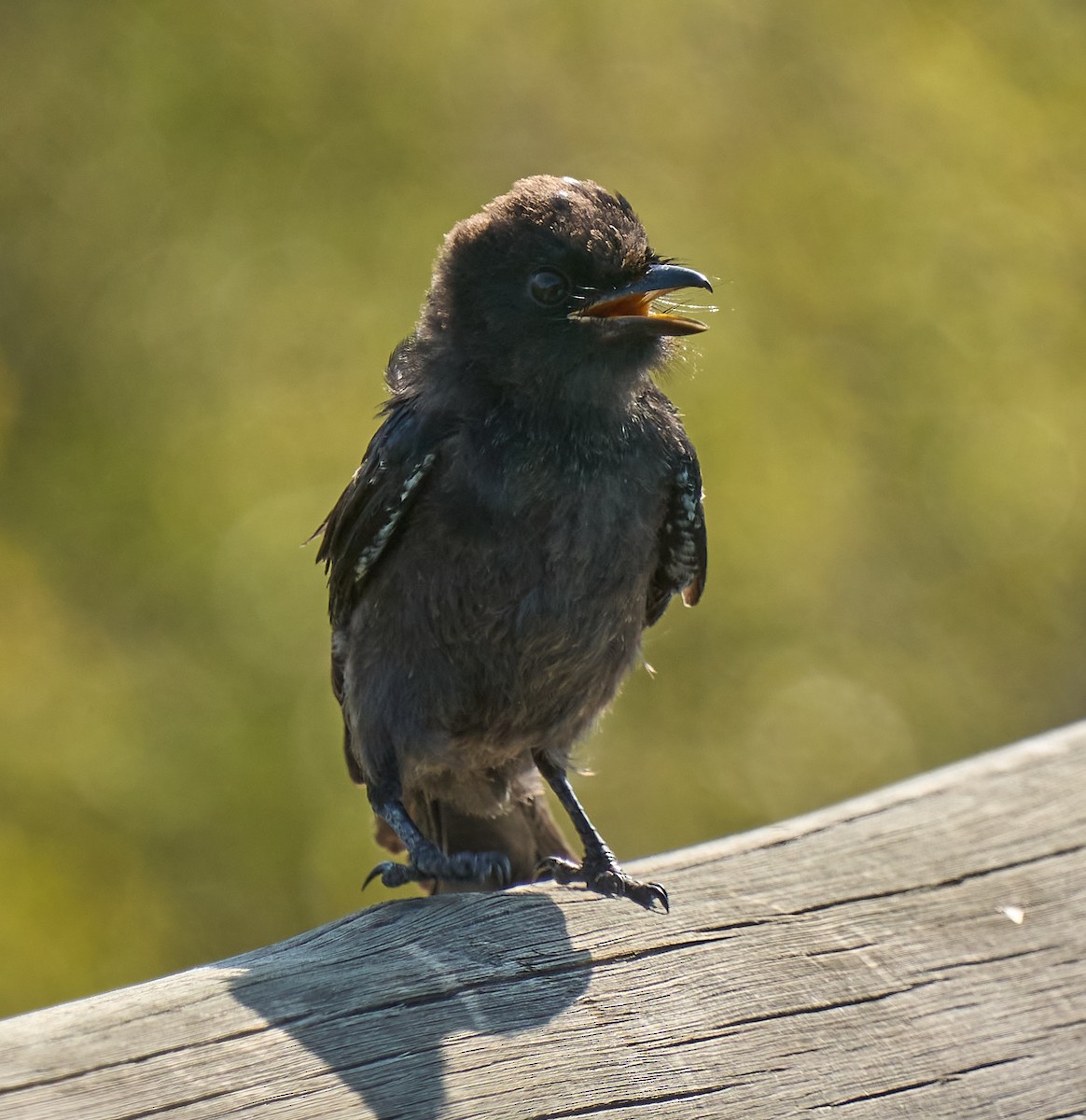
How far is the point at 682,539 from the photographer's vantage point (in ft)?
14.3

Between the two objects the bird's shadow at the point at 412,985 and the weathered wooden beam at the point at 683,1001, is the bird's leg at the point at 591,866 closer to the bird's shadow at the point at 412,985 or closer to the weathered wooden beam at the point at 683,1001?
the weathered wooden beam at the point at 683,1001

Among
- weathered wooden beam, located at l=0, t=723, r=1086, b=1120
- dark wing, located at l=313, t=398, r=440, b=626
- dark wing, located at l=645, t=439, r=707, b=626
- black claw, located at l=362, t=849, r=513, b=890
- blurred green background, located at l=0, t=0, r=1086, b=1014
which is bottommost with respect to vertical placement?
weathered wooden beam, located at l=0, t=723, r=1086, b=1120

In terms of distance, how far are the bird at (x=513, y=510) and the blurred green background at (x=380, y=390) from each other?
211 centimetres

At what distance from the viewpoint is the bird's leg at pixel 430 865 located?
3990mm

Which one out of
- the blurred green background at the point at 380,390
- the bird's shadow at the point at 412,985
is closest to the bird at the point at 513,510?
the bird's shadow at the point at 412,985

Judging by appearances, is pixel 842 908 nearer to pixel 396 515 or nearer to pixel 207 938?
pixel 396 515

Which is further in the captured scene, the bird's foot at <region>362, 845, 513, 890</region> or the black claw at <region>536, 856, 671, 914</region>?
the bird's foot at <region>362, 845, 513, 890</region>

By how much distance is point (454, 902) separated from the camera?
3.16m

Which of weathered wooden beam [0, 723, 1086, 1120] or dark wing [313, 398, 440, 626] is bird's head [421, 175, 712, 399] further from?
weathered wooden beam [0, 723, 1086, 1120]

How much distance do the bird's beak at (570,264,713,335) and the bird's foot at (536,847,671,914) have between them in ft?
4.62

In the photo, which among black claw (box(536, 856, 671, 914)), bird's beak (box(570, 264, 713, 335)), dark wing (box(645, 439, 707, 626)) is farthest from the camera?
dark wing (box(645, 439, 707, 626))

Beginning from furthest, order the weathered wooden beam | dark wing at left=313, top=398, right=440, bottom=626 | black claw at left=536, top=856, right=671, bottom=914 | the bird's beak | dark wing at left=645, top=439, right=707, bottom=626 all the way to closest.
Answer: dark wing at left=645, top=439, right=707, bottom=626, dark wing at left=313, top=398, right=440, bottom=626, the bird's beak, black claw at left=536, top=856, right=671, bottom=914, the weathered wooden beam

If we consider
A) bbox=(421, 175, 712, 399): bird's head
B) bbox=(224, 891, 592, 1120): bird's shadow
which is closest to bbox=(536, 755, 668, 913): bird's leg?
bbox=(224, 891, 592, 1120): bird's shadow

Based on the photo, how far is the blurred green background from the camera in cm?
629
